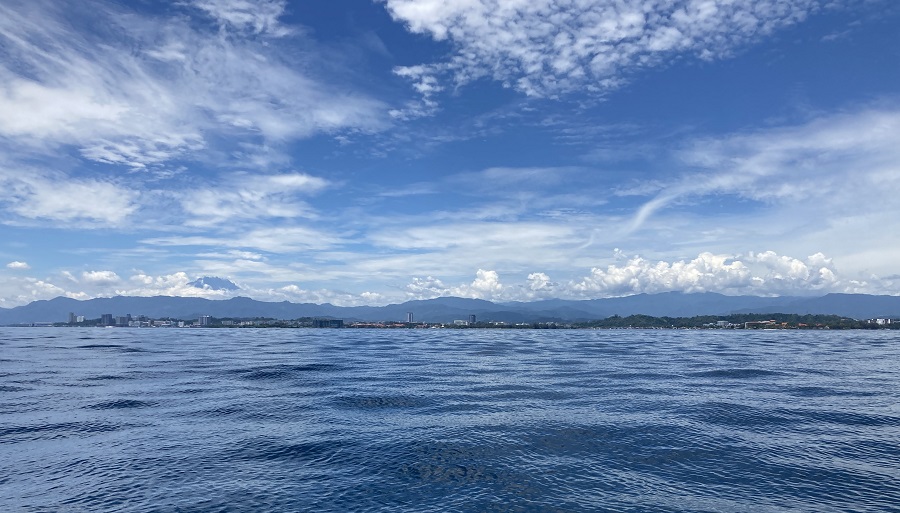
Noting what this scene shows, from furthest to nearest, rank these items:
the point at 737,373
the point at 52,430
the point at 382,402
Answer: the point at 737,373
the point at 382,402
the point at 52,430

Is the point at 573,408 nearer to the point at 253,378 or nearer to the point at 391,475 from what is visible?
the point at 391,475

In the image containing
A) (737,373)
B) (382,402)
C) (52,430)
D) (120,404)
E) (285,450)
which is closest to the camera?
(285,450)

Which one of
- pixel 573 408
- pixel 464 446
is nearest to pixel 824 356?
pixel 573 408

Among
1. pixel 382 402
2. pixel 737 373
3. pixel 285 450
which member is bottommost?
pixel 285 450

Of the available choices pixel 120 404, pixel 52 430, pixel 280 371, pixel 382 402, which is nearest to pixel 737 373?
pixel 382 402

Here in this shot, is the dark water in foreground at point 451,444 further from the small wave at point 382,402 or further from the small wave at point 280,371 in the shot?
the small wave at point 280,371

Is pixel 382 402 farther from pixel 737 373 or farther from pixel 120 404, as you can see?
pixel 737 373

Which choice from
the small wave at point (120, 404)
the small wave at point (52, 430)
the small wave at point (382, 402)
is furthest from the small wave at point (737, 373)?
the small wave at point (52, 430)

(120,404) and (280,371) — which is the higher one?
(120,404)

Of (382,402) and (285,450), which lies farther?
(382,402)

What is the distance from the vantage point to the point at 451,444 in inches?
1560

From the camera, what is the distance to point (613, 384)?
7169 cm

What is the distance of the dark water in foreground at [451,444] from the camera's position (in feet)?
95.2

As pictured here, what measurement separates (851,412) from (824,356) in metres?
86.1
